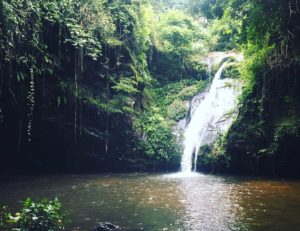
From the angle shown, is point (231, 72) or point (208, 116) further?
point (231, 72)

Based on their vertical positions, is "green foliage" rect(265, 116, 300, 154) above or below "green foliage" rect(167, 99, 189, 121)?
below

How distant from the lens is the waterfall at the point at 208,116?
61.2ft

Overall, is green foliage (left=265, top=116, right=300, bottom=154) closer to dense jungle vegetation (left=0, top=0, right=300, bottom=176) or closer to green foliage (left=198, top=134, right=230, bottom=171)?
dense jungle vegetation (left=0, top=0, right=300, bottom=176)

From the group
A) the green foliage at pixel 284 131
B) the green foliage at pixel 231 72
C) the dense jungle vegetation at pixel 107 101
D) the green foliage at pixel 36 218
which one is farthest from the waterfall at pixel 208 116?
the green foliage at pixel 36 218

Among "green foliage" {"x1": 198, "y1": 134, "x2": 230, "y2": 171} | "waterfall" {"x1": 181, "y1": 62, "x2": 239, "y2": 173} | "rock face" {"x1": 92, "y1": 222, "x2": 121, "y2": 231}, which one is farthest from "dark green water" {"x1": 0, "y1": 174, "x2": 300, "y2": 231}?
"waterfall" {"x1": 181, "y1": 62, "x2": 239, "y2": 173}

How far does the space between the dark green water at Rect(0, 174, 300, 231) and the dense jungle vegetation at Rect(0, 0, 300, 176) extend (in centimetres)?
252

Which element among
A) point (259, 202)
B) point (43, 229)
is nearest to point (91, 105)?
point (259, 202)

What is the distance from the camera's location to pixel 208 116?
20109 millimetres

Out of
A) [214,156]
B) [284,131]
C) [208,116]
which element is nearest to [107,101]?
[208,116]

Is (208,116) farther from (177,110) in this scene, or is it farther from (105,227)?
(105,227)

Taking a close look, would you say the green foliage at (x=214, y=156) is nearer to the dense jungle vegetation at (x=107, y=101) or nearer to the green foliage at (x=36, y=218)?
the dense jungle vegetation at (x=107, y=101)

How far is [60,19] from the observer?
595 inches

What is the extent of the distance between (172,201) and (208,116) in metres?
10.7

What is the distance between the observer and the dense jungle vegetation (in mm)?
14564
